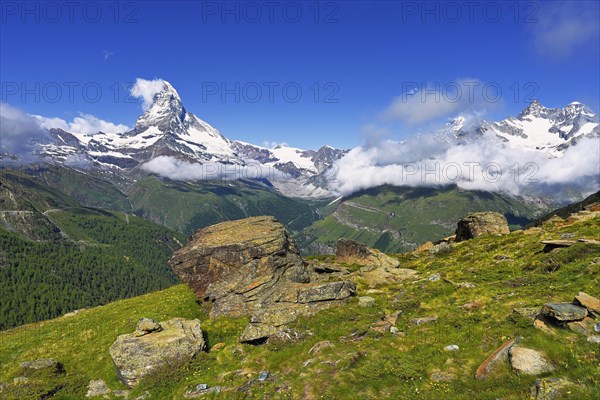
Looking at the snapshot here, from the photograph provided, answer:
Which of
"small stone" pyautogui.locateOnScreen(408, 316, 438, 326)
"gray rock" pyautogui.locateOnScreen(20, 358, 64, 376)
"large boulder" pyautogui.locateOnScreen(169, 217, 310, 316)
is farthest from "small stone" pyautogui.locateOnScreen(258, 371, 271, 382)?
"gray rock" pyautogui.locateOnScreen(20, 358, 64, 376)

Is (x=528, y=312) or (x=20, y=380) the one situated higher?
(x=528, y=312)

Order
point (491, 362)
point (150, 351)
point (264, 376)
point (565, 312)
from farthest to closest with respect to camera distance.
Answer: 1. point (150, 351)
2. point (264, 376)
3. point (565, 312)
4. point (491, 362)

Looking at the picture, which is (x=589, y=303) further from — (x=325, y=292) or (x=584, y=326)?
(x=325, y=292)

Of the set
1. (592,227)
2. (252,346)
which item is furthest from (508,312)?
(592,227)

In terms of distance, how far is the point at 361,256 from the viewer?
63.0 metres

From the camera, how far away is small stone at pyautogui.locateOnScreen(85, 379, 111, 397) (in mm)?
26547

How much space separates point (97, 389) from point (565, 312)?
34118 millimetres

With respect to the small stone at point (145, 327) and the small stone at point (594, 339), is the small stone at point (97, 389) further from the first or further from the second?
the small stone at point (594, 339)

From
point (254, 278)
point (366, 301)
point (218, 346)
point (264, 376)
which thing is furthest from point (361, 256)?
point (264, 376)

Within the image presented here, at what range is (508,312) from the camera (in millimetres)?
24000

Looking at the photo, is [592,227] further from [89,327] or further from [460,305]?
[89,327]

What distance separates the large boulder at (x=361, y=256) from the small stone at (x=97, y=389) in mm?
39281

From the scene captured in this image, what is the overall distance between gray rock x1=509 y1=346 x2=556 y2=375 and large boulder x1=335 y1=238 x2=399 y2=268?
124 feet

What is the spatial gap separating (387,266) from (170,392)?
3844 centimetres
